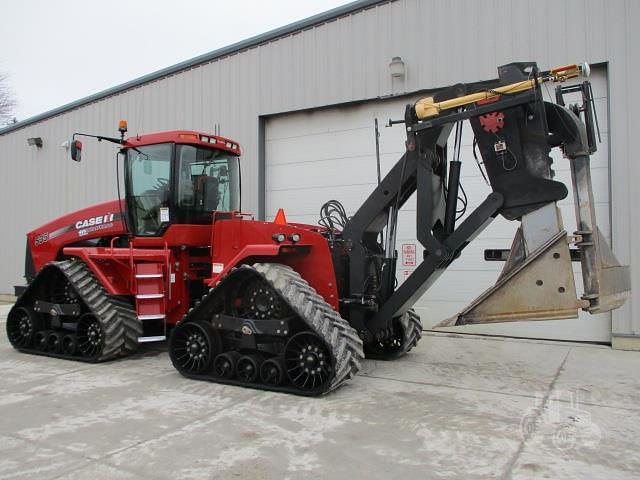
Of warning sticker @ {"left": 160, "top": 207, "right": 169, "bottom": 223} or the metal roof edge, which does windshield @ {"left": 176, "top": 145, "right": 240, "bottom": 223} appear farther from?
the metal roof edge

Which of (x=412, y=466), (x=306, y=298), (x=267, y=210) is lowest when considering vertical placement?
(x=412, y=466)

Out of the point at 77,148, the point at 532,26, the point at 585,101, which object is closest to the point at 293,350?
the point at 585,101

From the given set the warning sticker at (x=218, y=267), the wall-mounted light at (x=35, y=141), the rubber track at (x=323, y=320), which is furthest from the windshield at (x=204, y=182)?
the wall-mounted light at (x=35, y=141)

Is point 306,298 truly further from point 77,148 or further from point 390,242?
point 77,148

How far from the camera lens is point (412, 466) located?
3504 mm

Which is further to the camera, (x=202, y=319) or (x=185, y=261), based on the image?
(x=185, y=261)

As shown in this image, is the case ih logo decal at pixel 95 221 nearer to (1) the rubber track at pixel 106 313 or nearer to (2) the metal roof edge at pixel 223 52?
(1) the rubber track at pixel 106 313

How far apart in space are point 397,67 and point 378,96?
0.60 m

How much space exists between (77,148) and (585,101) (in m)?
5.64

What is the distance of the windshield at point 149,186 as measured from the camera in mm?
6727

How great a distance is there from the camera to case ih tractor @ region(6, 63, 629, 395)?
15.7ft

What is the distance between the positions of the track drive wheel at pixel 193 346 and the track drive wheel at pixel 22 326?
2523mm

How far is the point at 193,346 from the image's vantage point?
5.82 meters

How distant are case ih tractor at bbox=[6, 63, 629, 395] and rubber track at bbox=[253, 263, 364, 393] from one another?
1 cm
